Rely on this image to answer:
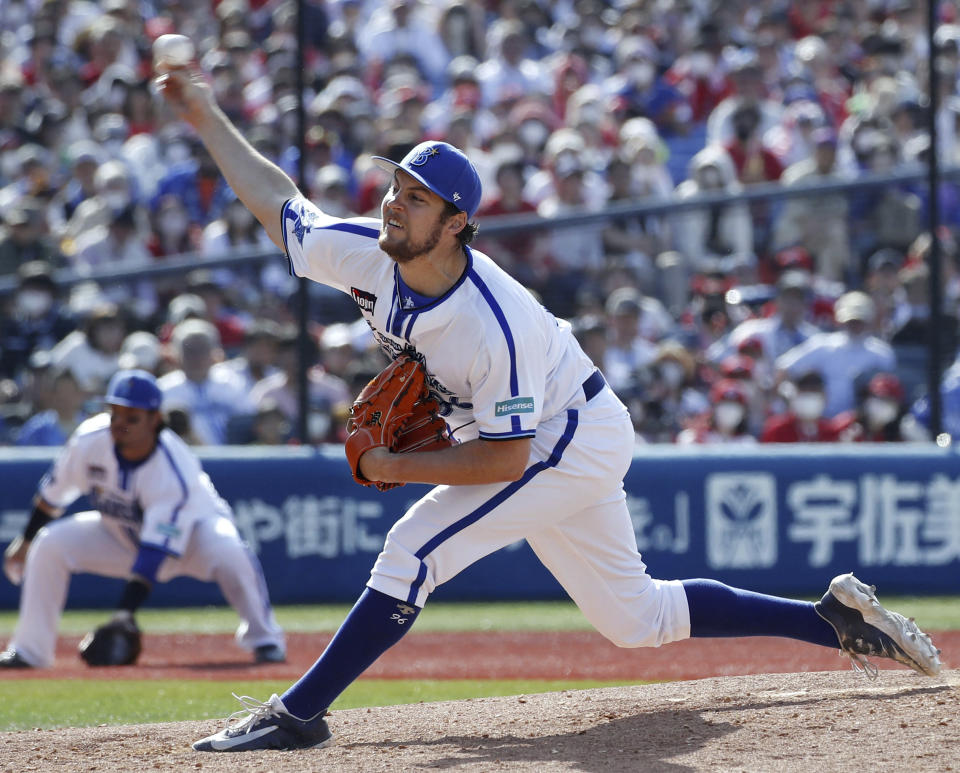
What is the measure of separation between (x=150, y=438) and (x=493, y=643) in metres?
2.11

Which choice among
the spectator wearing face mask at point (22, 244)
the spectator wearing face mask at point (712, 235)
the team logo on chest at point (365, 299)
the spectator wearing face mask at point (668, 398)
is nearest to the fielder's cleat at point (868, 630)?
the team logo on chest at point (365, 299)

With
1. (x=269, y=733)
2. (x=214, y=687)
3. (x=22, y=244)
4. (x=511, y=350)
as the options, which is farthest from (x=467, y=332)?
(x=22, y=244)

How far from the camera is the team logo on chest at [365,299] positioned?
168 inches

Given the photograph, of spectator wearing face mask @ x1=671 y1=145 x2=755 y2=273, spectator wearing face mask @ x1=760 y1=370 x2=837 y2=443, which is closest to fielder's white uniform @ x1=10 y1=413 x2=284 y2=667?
spectator wearing face mask @ x1=760 y1=370 x2=837 y2=443

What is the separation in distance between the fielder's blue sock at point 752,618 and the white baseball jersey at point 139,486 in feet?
10.6

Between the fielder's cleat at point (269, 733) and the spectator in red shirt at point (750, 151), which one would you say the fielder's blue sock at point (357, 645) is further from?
the spectator in red shirt at point (750, 151)

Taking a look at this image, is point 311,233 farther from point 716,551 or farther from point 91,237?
point 91,237

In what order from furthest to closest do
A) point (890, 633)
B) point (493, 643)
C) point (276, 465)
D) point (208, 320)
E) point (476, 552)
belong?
point (208, 320) → point (276, 465) → point (493, 643) → point (890, 633) → point (476, 552)

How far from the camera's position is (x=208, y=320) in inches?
396

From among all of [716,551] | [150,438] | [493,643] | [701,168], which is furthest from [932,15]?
[150,438]

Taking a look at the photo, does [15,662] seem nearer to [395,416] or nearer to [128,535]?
[128,535]

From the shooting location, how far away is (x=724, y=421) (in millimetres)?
9750

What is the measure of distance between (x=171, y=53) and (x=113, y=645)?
10.6 ft

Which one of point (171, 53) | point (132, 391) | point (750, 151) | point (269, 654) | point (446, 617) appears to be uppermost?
point (750, 151)
